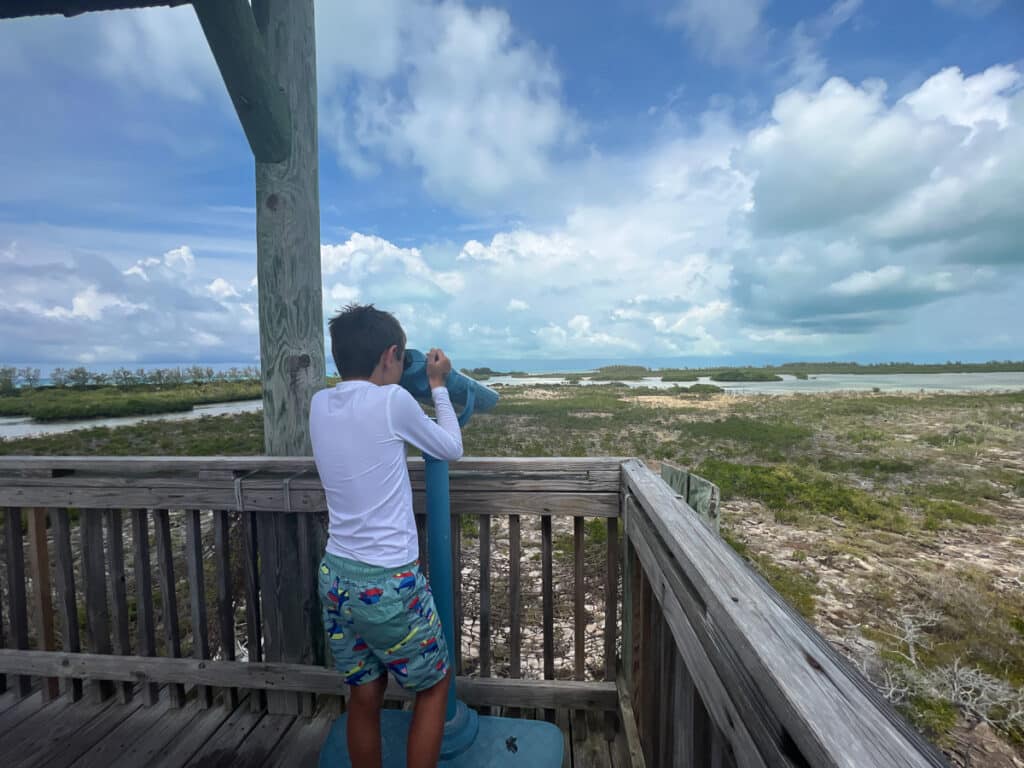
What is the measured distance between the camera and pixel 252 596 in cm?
221

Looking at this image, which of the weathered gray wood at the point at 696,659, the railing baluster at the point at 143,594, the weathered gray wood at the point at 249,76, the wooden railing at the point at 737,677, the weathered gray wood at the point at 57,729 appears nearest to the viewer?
the wooden railing at the point at 737,677

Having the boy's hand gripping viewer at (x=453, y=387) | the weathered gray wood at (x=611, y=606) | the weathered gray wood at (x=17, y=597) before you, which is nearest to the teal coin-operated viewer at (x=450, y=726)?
the boy's hand gripping viewer at (x=453, y=387)

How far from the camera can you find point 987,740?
2.71m

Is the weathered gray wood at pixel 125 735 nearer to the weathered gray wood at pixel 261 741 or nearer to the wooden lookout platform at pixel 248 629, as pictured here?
the wooden lookout platform at pixel 248 629

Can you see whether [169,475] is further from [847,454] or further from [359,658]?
[847,454]

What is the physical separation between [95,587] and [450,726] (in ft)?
6.12

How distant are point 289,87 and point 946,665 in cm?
547

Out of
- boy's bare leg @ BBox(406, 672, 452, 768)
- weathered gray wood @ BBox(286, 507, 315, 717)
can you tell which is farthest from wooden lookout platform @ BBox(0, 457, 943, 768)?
boy's bare leg @ BBox(406, 672, 452, 768)

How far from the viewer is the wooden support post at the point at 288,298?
6.77 ft

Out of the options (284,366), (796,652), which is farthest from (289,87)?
(796,652)

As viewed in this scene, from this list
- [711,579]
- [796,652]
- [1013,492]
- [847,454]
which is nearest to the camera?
[796,652]

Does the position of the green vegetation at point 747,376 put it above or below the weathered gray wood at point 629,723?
below

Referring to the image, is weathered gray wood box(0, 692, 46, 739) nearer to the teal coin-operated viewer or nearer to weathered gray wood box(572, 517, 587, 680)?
the teal coin-operated viewer

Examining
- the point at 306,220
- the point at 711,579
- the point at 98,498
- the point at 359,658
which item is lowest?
the point at 359,658
